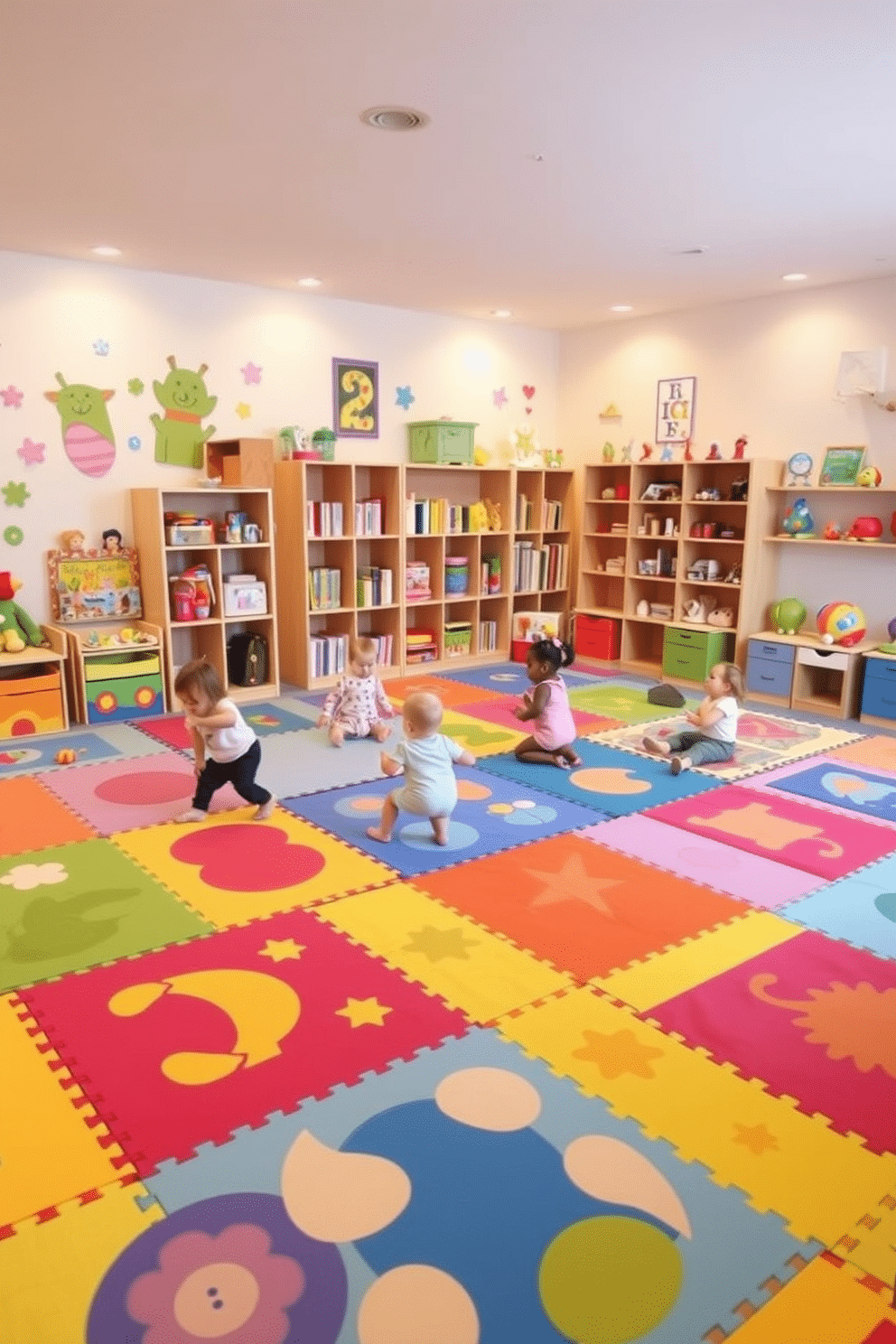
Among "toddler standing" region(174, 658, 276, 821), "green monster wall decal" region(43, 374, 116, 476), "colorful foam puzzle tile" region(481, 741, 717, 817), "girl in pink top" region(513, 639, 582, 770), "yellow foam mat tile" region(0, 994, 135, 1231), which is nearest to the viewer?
"yellow foam mat tile" region(0, 994, 135, 1231)

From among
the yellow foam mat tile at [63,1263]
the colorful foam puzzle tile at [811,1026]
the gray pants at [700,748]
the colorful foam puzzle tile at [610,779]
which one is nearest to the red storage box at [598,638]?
the gray pants at [700,748]

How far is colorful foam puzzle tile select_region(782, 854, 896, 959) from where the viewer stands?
136 inches

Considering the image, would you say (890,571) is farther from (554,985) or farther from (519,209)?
(554,985)

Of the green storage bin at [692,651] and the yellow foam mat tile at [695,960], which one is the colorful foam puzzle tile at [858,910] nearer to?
the yellow foam mat tile at [695,960]

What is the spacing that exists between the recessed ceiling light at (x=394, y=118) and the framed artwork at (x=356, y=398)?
3.77 meters

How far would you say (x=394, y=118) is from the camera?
3871 millimetres

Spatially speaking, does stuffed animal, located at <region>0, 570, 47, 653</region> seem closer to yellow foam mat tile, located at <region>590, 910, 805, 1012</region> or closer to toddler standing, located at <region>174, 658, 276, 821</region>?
toddler standing, located at <region>174, 658, 276, 821</region>

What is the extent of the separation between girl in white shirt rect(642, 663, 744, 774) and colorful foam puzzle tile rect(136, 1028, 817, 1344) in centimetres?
322

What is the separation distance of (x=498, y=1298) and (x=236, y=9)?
359cm

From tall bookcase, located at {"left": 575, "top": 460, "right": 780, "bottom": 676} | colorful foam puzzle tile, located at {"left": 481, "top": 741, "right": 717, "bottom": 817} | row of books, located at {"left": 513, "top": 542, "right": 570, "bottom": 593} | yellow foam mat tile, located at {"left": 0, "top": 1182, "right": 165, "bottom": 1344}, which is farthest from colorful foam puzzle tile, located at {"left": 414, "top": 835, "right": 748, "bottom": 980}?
row of books, located at {"left": 513, "top": 542, "right": 570, "bottom": 593}

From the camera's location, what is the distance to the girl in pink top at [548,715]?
17.8 feet

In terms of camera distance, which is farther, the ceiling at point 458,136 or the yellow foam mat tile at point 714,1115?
the ceiling at point 458,136

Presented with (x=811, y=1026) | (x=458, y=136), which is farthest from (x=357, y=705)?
(x=811, y=1026)

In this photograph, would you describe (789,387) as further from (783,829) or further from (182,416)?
(182,416)
